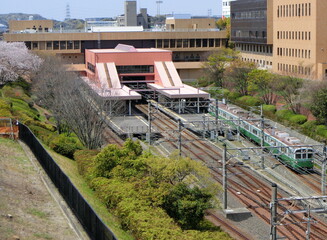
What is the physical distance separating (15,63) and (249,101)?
23813mm

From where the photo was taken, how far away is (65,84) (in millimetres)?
50219

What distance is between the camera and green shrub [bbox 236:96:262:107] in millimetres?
63938

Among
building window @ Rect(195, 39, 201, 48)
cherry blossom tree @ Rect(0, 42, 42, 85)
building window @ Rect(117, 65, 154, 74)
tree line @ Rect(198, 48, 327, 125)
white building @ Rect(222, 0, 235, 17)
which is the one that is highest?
white building @ Rect(222, 0, 235, 17)

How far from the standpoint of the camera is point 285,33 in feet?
240

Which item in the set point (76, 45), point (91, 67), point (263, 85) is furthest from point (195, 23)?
point (263, 85)

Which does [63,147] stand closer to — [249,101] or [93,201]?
[93,201]

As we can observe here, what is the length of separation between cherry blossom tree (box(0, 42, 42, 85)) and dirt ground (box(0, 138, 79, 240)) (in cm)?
3534

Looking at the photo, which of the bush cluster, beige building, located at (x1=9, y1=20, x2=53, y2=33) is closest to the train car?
the bush cluster

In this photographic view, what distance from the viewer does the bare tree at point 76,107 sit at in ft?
130

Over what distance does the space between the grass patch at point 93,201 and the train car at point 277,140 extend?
11.2m

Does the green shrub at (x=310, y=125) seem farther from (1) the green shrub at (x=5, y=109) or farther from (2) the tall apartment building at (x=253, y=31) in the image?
(2) the tall apartment building at (x=253, y=31)

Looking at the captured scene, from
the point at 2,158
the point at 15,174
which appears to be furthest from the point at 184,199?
the point at 2,158

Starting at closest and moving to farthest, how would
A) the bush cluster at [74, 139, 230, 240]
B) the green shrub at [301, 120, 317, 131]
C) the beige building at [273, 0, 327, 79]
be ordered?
the bush cluster at [74, 139, 230, 240] < the green shrub at [301, 120, 317, 131] < the beige building at [273, 0, 327, 79]

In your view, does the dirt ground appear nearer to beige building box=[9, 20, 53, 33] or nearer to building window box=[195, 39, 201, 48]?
building window box=[195, 39, 201, 48]
